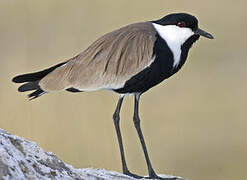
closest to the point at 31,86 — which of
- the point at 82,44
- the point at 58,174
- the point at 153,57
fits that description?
the point at 153,57

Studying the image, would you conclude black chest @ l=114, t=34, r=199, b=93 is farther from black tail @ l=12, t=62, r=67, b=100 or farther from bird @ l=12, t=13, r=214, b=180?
black tail @ l=12, t=62, r=67, b=100

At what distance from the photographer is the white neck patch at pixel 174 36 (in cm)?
531

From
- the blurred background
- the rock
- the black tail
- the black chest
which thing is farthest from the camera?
the blurred background

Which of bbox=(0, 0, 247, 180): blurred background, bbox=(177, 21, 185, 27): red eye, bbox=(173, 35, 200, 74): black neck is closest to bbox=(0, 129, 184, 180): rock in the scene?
bbox=(173, 35, 200, 74): black neck

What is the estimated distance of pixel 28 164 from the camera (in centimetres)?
359

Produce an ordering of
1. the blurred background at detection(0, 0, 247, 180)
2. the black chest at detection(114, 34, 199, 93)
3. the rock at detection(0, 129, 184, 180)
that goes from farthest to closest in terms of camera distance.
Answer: the blurred background at detection(0, 0, 247, 180)
the black chest at detection(114, 34, 199, 93)
the rock at detection(0, 129, 184, 180)

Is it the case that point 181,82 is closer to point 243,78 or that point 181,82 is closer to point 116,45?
point 243,78

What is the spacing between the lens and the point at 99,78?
539cm

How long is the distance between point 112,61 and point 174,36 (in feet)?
1.28

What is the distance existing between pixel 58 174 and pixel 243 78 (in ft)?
23.9

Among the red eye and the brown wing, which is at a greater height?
the red eye

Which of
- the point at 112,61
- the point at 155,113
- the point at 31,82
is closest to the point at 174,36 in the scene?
the point at 112,61

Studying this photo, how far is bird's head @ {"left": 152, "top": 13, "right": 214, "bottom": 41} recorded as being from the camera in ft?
17.5

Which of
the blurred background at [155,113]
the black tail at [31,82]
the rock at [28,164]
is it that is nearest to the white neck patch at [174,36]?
the black tail at [31,82]
